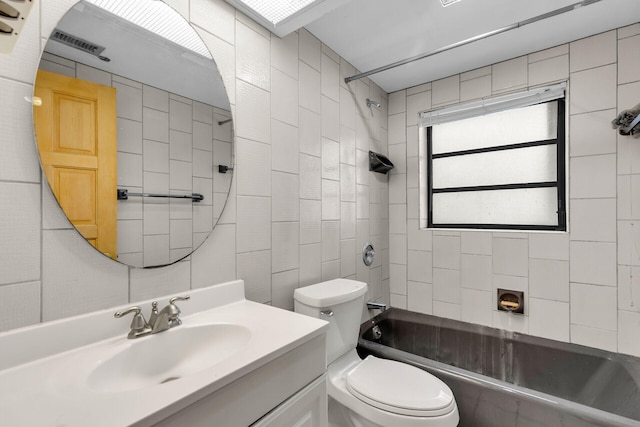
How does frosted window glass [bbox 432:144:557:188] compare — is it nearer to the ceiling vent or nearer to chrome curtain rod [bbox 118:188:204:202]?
chrome curtain rod [bbox 118:188:204:202]

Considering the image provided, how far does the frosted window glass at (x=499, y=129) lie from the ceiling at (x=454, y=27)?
412 mm

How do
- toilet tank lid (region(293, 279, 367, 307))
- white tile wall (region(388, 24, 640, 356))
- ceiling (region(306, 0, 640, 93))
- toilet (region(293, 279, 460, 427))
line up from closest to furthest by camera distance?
toilet (region(293, 279, 460, 427)) → toilet tank lid (region(293, 279, 367, 307)) → ceiling (region(306, 0, 640, 93)) → white tile wall (region(388, 24, 640, 356))

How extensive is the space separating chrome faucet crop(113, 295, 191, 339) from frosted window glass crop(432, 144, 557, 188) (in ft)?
7.35

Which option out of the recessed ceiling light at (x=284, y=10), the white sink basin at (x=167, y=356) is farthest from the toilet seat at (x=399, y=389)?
the recessed ceiling light at (x=284, y=10)

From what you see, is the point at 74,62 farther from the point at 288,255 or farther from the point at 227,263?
the point at 288,255

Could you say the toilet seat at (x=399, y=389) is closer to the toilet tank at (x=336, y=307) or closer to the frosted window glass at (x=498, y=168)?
the toilet tank at (x=336, y=307)

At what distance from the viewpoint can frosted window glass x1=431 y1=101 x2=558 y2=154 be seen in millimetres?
2053

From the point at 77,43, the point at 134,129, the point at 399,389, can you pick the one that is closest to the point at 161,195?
the point at 134,129

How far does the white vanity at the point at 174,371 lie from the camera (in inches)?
22.2

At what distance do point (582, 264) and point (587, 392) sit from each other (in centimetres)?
75

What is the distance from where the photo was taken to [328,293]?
1478mm

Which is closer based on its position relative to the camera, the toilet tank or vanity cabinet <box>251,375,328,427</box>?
vanity cabinet <box>251,375,328,427</box>

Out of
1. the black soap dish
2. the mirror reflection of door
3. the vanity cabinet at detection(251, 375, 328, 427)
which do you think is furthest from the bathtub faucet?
the mirror reflection of door

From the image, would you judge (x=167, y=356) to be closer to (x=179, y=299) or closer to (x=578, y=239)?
(x=179, y=299)
